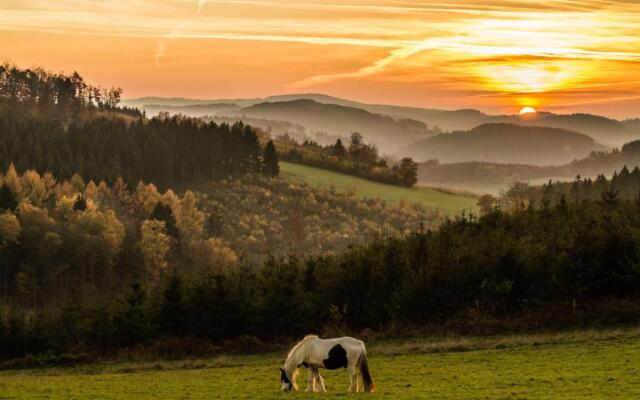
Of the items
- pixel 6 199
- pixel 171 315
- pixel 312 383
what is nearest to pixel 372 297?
pixel 171 315

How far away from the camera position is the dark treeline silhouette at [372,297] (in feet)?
171

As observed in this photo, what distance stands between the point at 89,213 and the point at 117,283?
615 inches

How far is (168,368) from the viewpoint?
4462 cm

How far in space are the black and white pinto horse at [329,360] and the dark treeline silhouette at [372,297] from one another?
72.4 feet

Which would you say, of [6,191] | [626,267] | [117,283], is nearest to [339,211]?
[117,283]

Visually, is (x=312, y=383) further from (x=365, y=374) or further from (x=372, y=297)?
(x=372, y=297)

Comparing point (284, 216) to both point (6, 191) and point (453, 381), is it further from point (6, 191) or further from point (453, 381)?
point (453, 381)

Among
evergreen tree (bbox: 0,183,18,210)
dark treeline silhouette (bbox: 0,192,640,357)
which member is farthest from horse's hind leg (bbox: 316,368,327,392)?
evergreen tree (bbox: 0,183,18,210)

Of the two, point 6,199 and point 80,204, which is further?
point 80,204

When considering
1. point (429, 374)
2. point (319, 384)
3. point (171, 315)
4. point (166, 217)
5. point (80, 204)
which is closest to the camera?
point (319, 384)

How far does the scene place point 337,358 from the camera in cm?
2823

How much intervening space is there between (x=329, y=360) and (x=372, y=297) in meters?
29.2

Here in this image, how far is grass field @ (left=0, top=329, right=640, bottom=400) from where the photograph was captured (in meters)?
28.4

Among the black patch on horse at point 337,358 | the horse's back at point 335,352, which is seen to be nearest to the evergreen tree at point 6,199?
the horse's back at point 335,352
